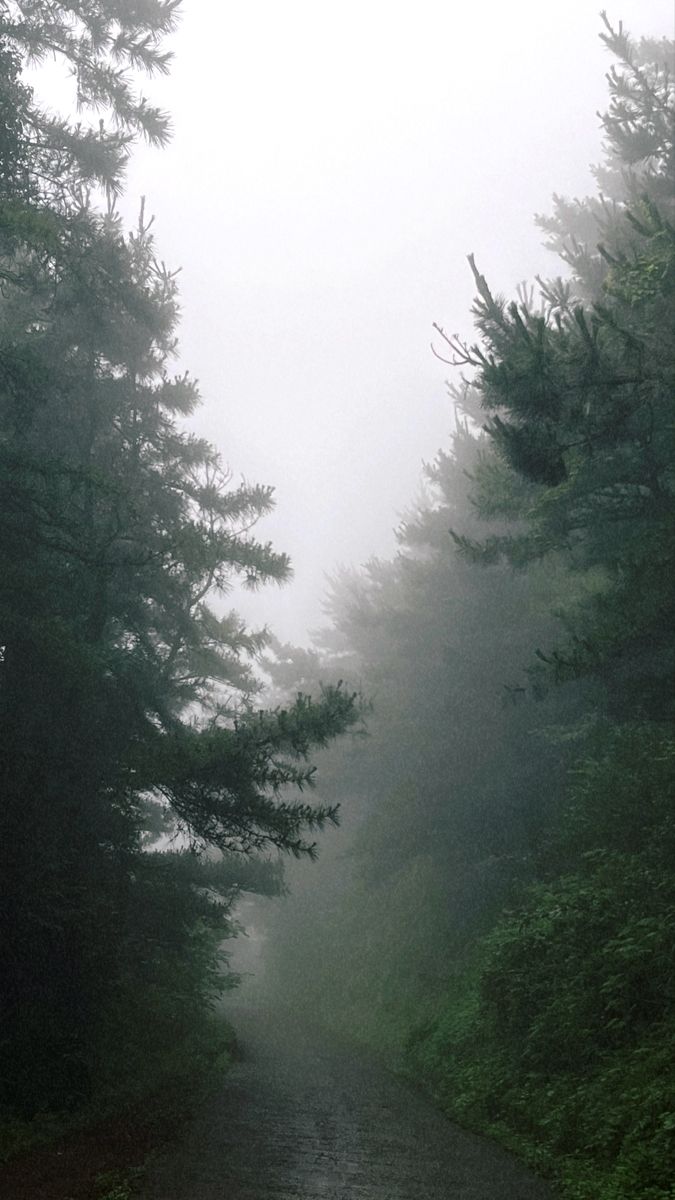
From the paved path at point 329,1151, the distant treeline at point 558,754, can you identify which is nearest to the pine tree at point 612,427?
the distant treeline at point 558,754

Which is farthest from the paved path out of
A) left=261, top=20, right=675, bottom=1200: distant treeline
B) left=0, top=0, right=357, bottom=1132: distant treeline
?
left=0, top=0, right=357, bottom=1132: distant treeline

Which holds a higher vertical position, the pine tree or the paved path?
the pine tree

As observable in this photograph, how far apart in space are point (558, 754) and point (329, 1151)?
47.3 ft

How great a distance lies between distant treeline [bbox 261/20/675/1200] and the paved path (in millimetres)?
592

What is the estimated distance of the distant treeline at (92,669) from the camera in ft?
35.3

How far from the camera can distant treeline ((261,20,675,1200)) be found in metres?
9.97

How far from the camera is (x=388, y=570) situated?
122ft

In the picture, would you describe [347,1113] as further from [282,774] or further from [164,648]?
[164,648]

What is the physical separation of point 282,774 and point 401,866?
16.4 metres

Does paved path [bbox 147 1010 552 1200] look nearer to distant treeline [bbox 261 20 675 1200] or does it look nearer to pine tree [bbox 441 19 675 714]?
distant treeline [bbox 261 20 675 1200]

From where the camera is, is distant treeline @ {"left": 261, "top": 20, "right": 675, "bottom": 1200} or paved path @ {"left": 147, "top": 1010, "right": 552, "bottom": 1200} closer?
paved path @ {"left": 147, "top": 1010, "right": 552, "bottom": 1200}

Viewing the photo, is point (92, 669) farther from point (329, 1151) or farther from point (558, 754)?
point (558, 754)

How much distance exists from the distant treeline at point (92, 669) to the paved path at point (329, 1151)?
164 cm

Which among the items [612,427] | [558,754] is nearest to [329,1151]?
[612,427]
